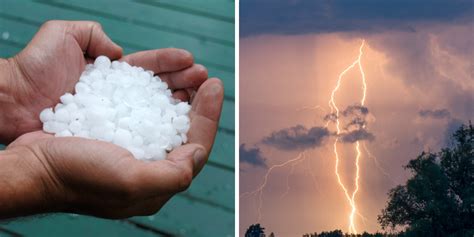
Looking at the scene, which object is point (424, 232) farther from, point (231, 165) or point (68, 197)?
point (68, 197)

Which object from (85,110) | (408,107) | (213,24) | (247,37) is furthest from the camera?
(213,24)

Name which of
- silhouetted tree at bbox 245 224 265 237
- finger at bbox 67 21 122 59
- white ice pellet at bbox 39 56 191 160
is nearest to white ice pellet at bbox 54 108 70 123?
white ice pellet at bbox 39 56 191 160

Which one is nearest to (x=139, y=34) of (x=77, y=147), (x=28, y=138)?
(x=28, y=138)

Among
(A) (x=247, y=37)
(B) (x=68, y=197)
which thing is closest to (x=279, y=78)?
(A) (x=247, y=37)

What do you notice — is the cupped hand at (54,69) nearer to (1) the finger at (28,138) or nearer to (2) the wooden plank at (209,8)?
(1) the finger at (28,138)

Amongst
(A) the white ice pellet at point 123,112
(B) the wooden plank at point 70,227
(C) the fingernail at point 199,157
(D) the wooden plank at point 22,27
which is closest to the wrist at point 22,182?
(A) the white ice pellet at point 123,112

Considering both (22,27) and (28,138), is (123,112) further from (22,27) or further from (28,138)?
(22,27)
